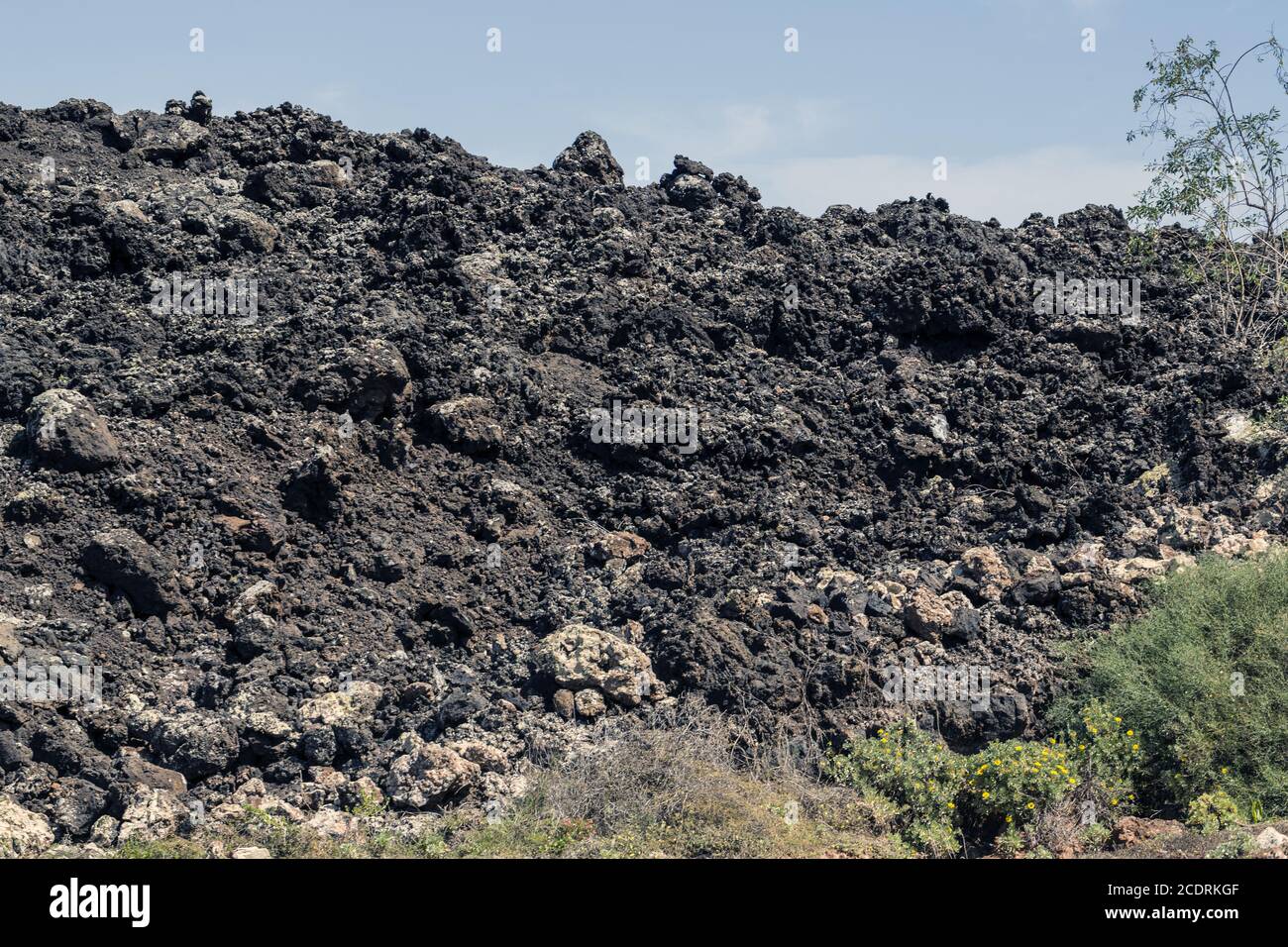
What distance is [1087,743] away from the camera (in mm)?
10484

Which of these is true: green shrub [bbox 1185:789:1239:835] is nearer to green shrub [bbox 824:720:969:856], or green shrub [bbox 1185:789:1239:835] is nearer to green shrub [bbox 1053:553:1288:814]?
green shrub [bbox 1053:553:1288:814]

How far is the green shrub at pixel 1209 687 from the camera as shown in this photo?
10023 millimetres

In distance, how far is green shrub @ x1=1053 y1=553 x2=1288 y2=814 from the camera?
1002 cm

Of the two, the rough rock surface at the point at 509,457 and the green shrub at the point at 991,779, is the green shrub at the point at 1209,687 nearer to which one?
the green shrub at the point at 991,779

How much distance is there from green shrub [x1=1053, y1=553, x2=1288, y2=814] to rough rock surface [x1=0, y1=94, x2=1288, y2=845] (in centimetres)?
72

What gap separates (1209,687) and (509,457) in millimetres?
6848

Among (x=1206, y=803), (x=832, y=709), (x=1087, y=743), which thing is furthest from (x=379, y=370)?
(x=1206, y=803)

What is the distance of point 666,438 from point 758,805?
5.19 m

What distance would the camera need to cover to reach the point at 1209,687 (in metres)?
10.3

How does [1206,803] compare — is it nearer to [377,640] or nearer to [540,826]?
[540,826]

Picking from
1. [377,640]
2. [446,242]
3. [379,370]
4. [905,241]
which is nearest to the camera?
[377,640]

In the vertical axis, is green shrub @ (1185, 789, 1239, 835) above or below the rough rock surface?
below

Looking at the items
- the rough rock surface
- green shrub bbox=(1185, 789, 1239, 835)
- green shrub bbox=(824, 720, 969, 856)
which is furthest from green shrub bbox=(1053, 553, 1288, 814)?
green shrub bbox=(824, 720, 969, 856)

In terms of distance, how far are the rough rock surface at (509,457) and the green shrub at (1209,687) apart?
2.38ft
